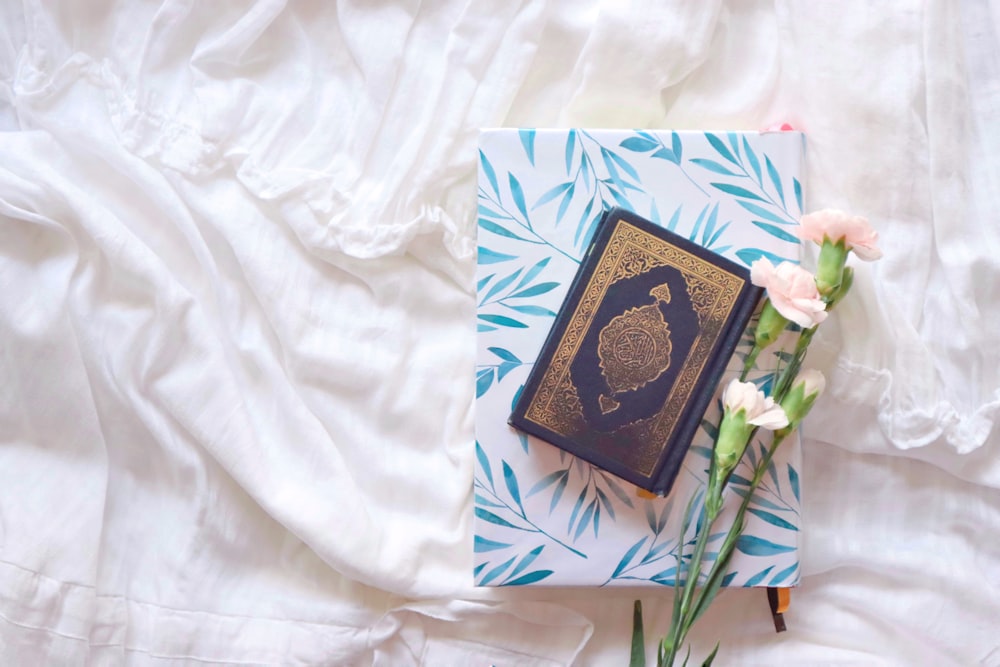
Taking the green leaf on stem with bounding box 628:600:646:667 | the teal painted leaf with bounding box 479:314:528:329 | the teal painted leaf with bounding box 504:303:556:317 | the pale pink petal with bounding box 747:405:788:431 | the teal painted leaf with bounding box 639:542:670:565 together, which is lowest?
the green leaf on stem with bounding box 628:600:646:667

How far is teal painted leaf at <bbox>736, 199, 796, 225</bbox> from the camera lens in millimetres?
680

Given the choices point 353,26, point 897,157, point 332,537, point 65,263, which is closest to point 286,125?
point 353,26

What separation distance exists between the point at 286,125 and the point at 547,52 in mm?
231

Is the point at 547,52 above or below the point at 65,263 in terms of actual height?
above

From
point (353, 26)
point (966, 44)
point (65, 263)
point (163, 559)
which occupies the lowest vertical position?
point (163, 559)

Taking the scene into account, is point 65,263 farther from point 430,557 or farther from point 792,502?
point 792,502

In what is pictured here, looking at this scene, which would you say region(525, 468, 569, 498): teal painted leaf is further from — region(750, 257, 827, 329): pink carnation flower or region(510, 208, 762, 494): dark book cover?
region(750, 257, 827, 329): pink carnation flower

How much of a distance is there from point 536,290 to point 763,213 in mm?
192

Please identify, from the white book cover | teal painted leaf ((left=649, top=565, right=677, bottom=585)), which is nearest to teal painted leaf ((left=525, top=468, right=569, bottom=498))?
the white book cover

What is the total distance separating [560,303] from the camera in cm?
68

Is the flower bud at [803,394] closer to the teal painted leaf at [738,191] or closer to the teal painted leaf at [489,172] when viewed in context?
the teal painted leaf at [738,191]

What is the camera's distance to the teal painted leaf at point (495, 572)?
2.20 feet

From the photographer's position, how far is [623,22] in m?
0.70

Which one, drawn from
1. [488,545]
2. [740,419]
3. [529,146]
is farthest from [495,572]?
[529,146]
